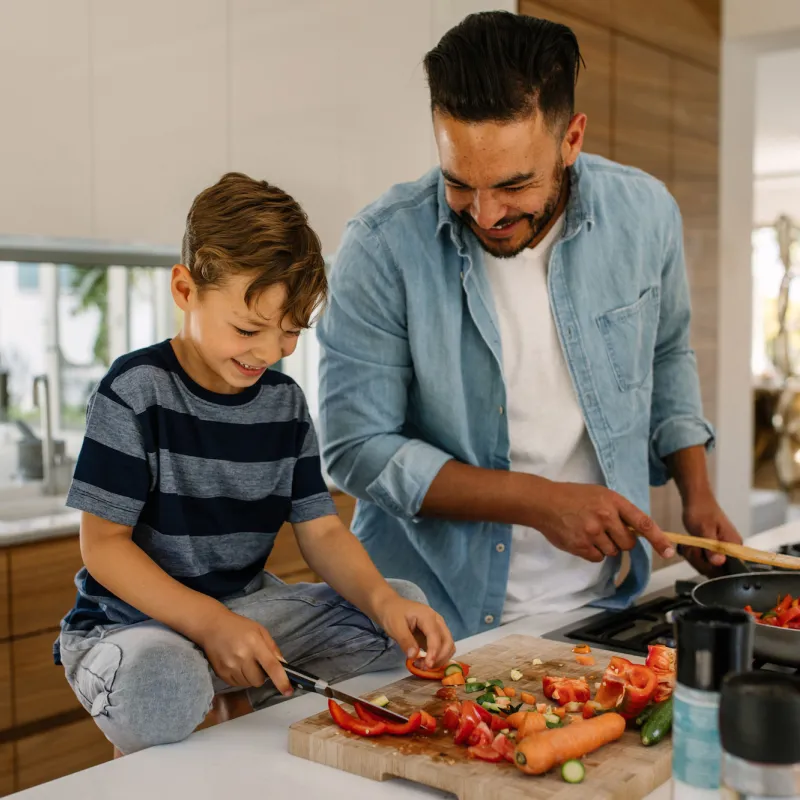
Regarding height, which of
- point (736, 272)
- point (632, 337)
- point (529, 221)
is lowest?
point (632, 337)

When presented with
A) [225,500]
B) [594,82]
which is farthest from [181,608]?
[594,82]

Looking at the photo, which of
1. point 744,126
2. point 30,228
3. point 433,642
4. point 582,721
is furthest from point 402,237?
point 744,126

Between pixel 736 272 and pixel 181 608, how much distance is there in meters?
4.30

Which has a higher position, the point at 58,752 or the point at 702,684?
the point at 702,684

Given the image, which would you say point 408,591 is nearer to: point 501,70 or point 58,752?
point 501,70

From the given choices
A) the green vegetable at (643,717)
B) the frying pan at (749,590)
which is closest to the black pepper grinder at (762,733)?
the green vegetable at (643,717)

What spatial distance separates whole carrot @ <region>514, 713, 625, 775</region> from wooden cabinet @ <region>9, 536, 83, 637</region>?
75.5 inches

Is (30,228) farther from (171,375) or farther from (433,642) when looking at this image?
(433,642)

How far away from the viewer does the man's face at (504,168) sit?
4.83ft

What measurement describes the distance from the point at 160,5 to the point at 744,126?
316cm

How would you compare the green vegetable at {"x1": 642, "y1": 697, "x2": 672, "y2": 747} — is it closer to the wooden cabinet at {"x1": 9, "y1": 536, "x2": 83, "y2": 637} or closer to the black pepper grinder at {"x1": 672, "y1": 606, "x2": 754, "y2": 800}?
the black pepper grinder at {"x1": 672, "y1": 606, "x2": 754, "y2": 800}

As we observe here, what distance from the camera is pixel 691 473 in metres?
1.86

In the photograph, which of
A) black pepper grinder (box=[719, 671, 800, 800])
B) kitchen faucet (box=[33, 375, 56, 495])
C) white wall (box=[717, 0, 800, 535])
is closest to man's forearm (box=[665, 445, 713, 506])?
black pepper grinder (box=[719, 671, 800, 800])

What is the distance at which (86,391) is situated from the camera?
3.52 m
